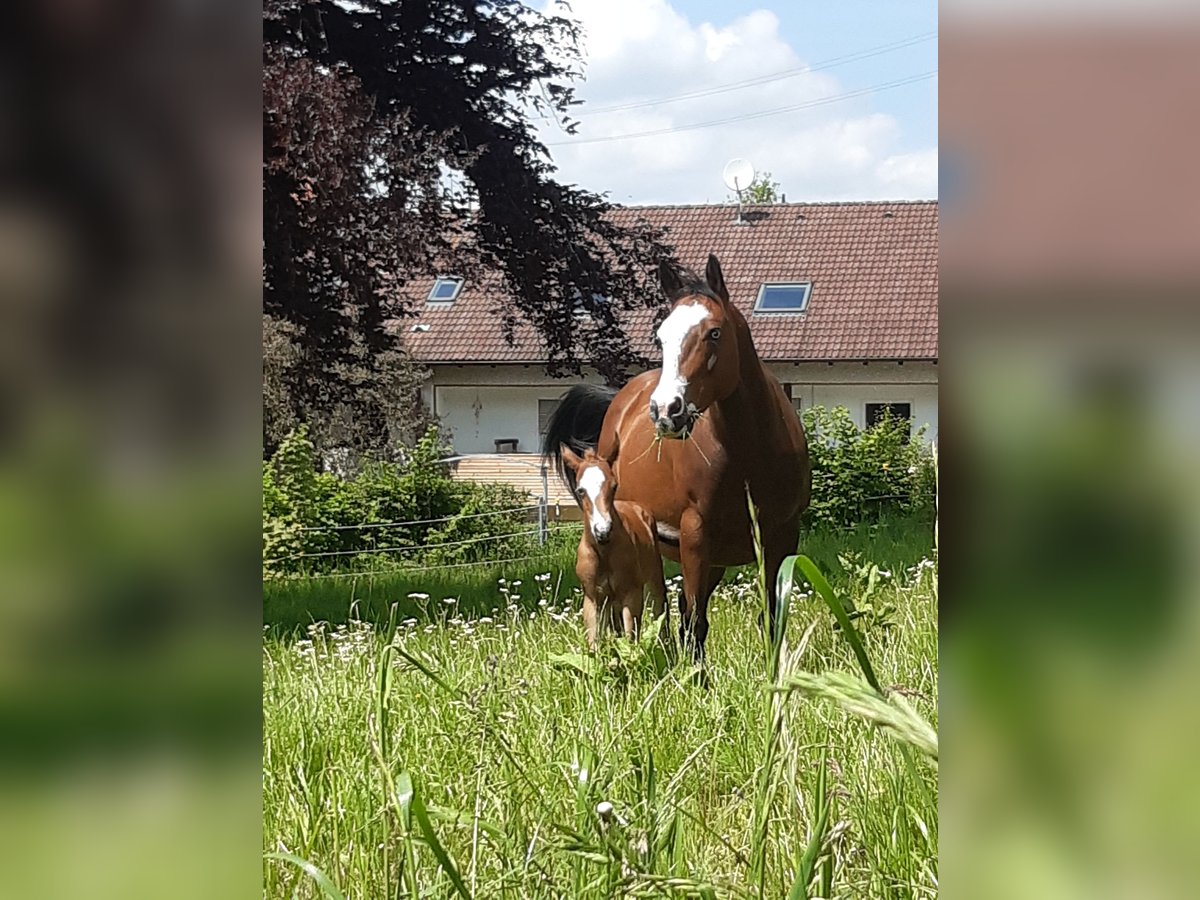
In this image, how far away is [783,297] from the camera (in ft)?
26.6

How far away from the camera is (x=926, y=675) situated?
1.94 metres

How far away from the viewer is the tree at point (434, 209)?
16.4ft

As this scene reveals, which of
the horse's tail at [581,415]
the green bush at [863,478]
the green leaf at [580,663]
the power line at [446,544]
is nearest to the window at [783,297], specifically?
the green bush at [863,478]

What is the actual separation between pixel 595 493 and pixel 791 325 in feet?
17.6

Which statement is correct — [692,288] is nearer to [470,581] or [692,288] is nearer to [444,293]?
[470,581]

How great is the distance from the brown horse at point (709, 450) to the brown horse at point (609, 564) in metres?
0.16

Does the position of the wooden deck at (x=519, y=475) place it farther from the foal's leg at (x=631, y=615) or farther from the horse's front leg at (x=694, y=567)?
the foal's leg at (x=631, y=615)

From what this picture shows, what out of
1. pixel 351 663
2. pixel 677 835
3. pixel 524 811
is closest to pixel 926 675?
pixel 524 811

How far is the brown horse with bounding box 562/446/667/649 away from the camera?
9.14 feet

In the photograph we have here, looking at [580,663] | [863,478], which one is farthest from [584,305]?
[580,663]

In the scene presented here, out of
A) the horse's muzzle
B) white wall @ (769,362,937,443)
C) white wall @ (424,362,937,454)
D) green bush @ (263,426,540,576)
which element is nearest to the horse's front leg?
the horse's muzzle
